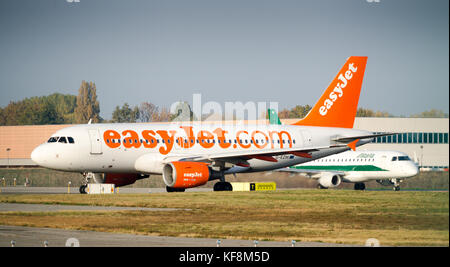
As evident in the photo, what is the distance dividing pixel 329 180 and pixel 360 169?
3.37m

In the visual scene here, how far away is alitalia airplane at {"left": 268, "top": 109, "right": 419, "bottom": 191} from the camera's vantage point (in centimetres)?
5847

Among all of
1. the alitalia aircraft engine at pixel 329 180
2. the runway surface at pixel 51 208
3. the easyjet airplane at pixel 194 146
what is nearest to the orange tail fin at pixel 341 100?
the easyjet airplane at pixel 194 146

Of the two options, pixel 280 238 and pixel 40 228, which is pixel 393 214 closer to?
pixel 280 238

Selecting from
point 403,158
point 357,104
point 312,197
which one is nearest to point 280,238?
point 312,197

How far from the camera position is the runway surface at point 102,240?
687 inches

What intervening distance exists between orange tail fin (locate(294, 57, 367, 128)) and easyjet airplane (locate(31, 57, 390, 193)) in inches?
2.8

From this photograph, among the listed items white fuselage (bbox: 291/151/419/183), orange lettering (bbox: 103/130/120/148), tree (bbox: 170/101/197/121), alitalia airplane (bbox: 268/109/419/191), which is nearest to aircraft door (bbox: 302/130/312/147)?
alitalia airplane (bbox: 268/109/419/191)

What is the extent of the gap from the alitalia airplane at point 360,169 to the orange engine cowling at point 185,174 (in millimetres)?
18114

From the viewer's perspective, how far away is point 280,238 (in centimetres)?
2008

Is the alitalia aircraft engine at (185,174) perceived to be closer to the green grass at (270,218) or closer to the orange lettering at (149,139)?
the orange lettering at (149,139)

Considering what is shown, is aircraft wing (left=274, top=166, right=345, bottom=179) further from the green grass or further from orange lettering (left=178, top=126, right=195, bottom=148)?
the green grass

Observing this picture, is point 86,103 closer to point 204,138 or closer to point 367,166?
point 367,166
